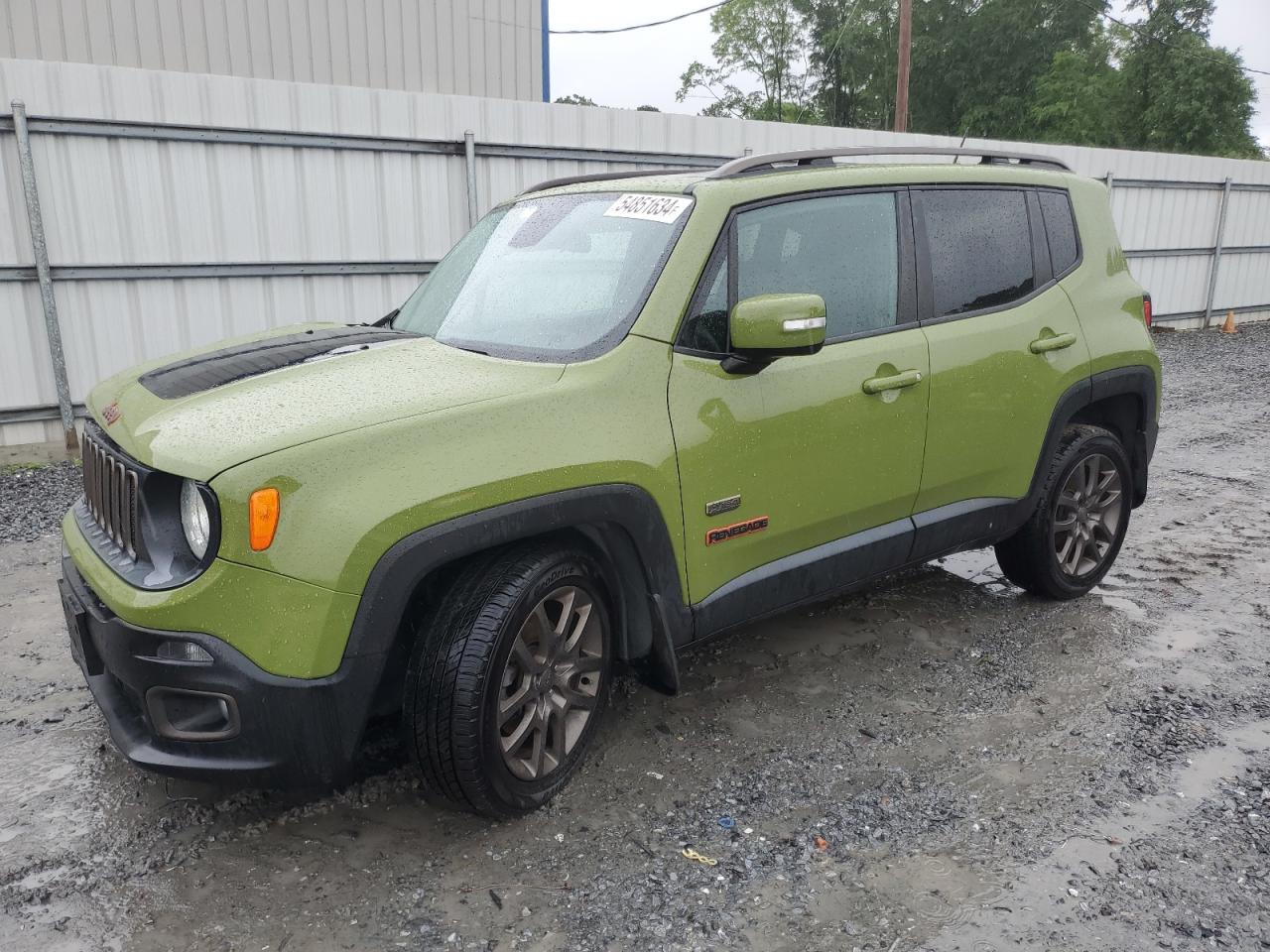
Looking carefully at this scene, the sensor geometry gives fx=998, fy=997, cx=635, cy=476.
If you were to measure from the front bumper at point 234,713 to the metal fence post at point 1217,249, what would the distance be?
1786 centimetres

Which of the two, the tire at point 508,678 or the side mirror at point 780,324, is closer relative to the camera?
the tire at point 508,678

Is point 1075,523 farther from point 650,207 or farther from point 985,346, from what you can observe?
point 650,207

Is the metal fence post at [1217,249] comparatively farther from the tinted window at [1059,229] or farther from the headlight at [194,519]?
the headlight at [194,519]

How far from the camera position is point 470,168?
877 centimetres

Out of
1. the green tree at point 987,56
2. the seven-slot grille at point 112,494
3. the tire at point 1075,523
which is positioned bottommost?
the tire at point 1075,523

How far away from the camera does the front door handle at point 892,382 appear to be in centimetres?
354

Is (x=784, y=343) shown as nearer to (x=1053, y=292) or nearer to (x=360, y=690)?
(x=360, y=690)

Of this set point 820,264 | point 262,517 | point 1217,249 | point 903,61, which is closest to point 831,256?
point 820,264

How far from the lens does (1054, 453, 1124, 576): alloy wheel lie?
4500mm

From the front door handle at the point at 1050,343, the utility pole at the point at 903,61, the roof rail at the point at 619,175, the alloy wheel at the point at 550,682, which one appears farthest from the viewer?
the utility pole at the point at 903,61

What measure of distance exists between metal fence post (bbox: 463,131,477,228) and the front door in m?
5.76

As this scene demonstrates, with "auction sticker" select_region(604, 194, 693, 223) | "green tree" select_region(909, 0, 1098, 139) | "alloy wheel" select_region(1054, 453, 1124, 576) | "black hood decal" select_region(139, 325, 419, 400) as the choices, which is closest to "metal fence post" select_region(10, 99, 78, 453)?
"black hood decal" select_region(139, 325, 419, 400)

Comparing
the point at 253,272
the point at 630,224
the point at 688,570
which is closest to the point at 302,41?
the point at 253,272

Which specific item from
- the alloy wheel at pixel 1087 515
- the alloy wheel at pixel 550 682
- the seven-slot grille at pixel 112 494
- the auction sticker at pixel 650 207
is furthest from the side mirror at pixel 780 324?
the alloy wheel at pixel 1087 515
